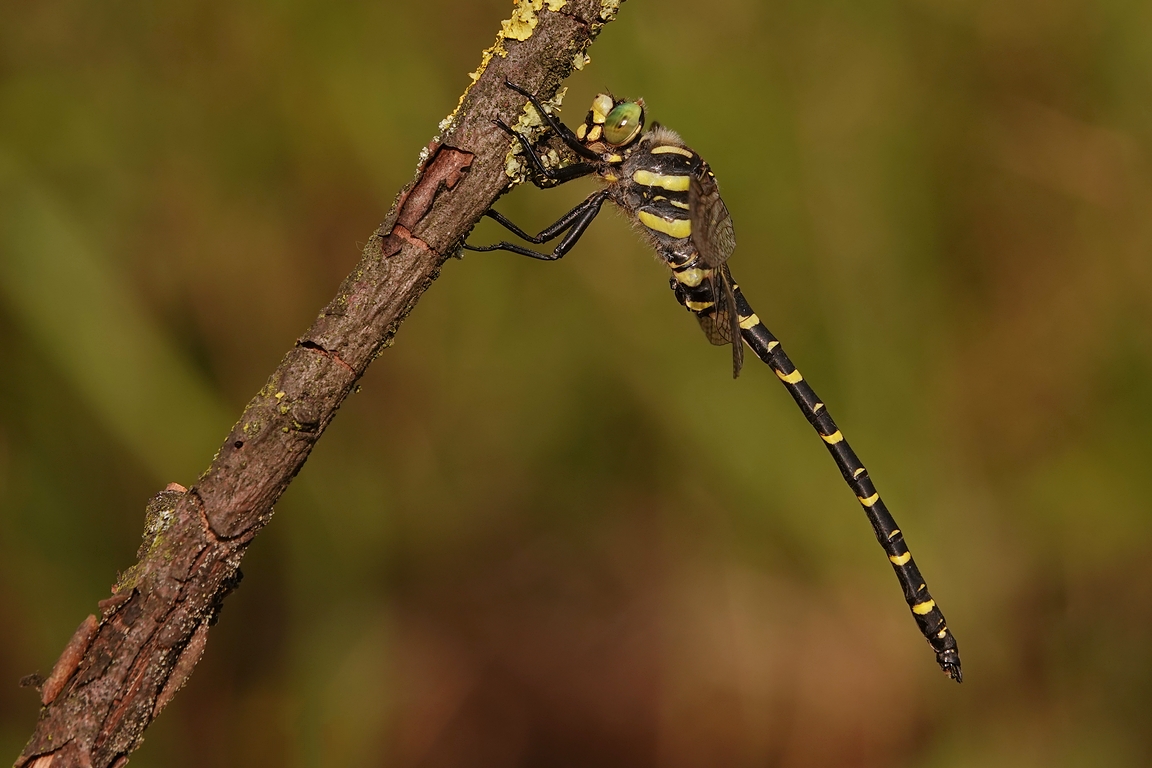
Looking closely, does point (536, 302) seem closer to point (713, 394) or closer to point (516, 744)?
point (713, 394)

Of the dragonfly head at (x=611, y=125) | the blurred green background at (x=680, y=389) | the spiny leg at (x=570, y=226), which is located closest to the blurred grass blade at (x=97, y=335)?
the blurred green background at (x=680, y=389)

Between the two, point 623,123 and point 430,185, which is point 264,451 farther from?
point 623,123

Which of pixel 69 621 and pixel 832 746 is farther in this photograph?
pixel 832 746

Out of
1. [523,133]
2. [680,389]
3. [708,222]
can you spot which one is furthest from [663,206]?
[523,133]

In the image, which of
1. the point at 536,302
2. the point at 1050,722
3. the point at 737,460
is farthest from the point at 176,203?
Answer: the point at 1050,722

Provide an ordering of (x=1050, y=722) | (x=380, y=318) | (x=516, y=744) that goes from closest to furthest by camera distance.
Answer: (x=380, y=318), (x=1050, y=722), (x=516, y=744)
